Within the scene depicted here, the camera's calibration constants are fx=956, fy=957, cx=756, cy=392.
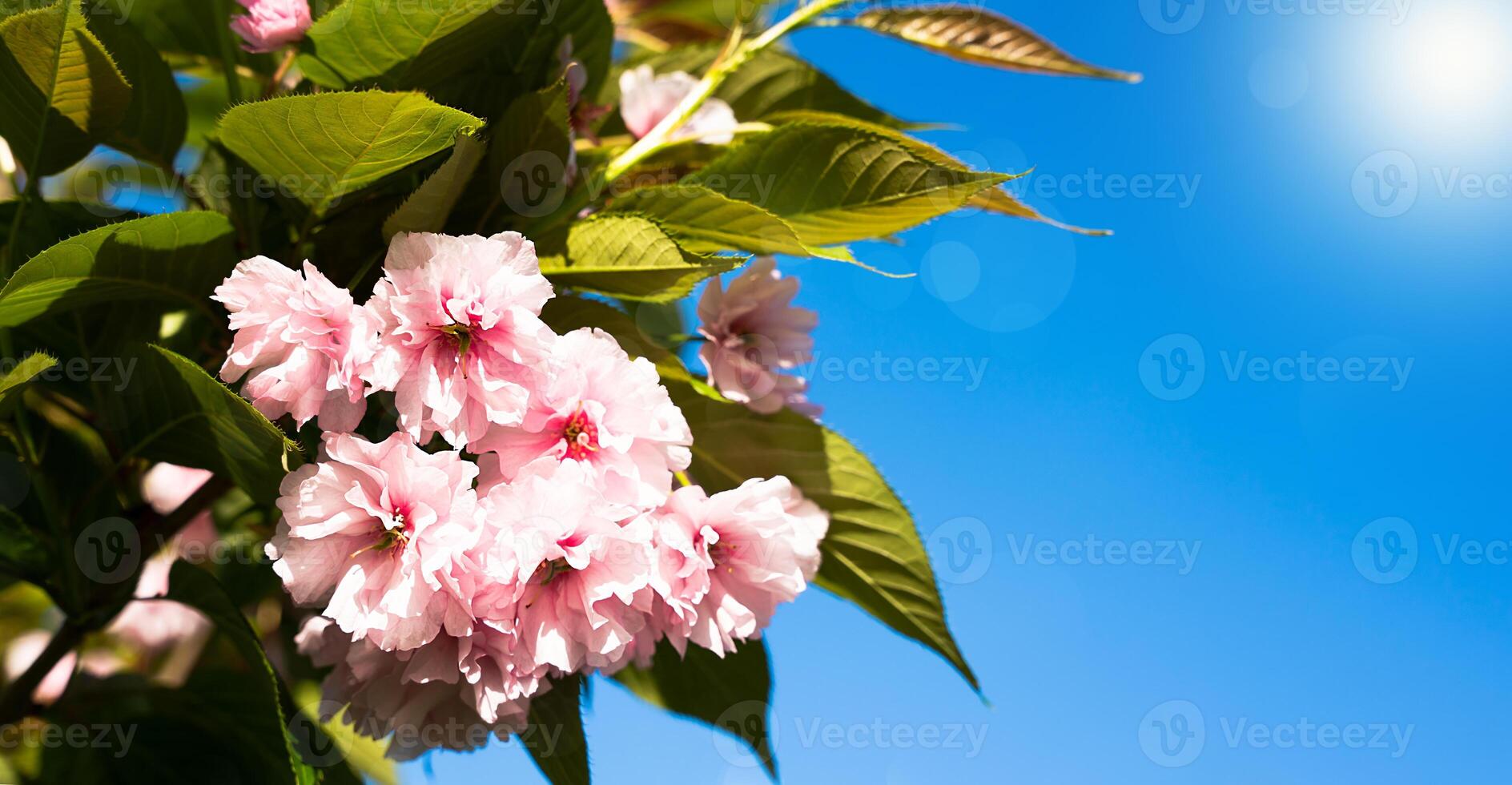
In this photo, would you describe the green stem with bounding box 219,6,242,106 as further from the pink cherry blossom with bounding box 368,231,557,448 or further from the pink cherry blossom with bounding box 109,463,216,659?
the pink cherry blossom with bounding box 109,463,216,659

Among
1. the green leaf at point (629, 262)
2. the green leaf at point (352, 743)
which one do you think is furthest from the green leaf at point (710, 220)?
the green leaf at point (352, 743)

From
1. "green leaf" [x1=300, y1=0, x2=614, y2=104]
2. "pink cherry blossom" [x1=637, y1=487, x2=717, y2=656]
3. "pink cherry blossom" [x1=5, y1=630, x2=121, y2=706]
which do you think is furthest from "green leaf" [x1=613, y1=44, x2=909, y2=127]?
"pink cherry blossom" [x1=5, y1=630, x2=121, y2=706]

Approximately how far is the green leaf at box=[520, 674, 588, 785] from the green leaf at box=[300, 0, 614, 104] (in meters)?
0.47

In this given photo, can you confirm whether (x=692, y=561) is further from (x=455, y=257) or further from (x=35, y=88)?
(x=35, y=88)

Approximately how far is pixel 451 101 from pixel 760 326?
308 mm

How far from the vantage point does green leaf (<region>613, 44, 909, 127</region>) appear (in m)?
0.96

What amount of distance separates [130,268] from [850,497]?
0.57m

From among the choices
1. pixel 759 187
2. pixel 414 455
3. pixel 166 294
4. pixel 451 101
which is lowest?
pixel 166 294

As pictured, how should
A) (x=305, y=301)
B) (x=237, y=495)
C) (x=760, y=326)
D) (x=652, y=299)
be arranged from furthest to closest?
(x=237, y=495) < (x=760, y=326) < (x=652, y=299) < (x=305, y=301)

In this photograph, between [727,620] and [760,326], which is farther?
[760,326]

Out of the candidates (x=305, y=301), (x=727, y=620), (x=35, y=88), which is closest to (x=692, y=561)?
(x=727, y=620)

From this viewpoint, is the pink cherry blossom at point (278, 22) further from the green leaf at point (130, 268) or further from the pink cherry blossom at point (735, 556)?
the pink cherry blossom at point (735, 556)

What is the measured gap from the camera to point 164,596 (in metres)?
0.77

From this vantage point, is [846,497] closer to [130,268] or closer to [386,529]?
[386,529]
